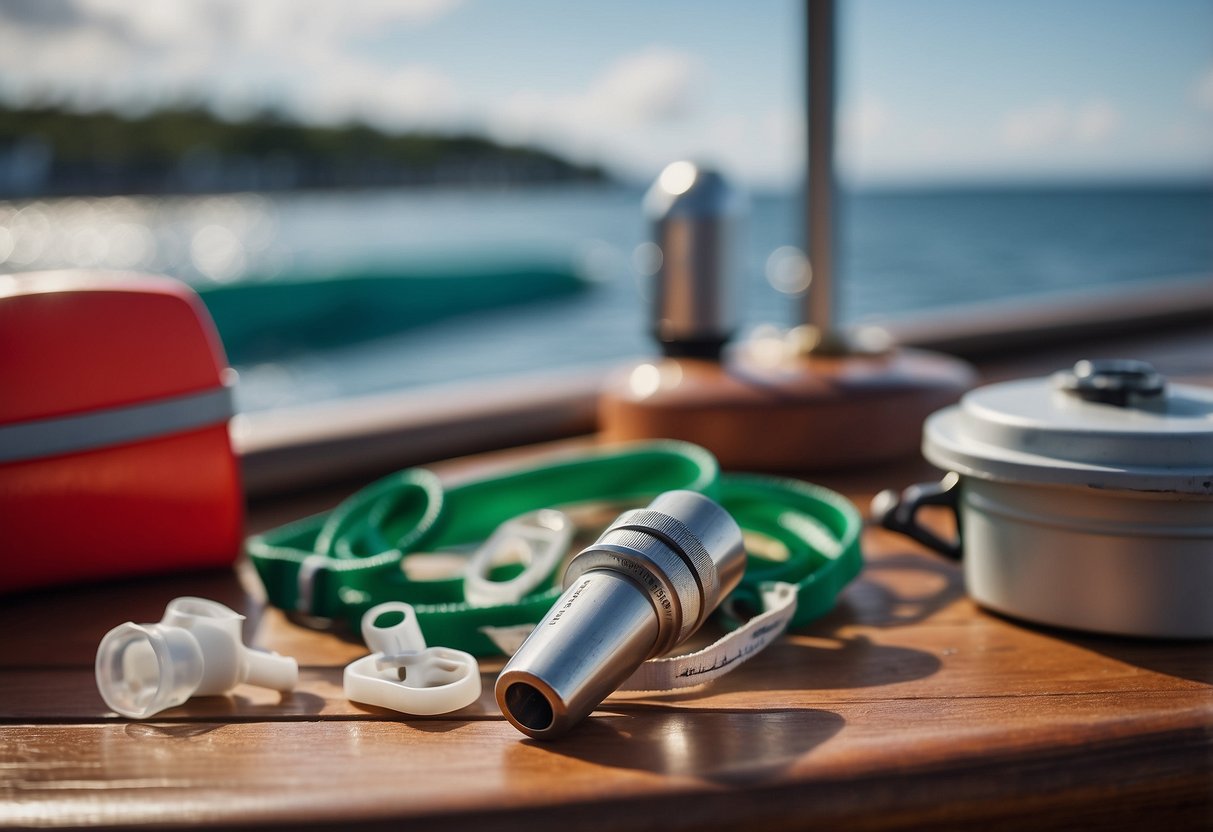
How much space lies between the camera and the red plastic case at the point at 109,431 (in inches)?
24.2

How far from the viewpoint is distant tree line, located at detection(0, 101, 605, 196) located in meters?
21.6

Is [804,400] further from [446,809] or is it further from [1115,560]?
[446,809]

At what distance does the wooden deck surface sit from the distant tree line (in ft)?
77.3

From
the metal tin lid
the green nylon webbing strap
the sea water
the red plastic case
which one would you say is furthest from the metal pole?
the red plastic case

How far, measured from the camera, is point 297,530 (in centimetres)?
70

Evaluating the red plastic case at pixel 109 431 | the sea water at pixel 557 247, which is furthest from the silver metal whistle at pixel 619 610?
the sea water at pixel 557 247

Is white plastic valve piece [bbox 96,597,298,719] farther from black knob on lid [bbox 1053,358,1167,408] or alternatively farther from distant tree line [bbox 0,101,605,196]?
distant tree line [bbox 0,101,605,196]

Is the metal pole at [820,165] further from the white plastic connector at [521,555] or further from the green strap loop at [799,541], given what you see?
the white plastic connector at [521,555]

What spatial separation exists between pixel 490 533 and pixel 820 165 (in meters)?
0.54

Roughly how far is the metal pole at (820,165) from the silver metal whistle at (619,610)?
0.62m

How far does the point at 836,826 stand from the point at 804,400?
1.86 feet

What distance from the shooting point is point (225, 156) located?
Result: 2955 cm

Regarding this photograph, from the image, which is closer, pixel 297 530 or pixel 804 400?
pixel 297 530

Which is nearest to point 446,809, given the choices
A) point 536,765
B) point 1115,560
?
point 536,765
